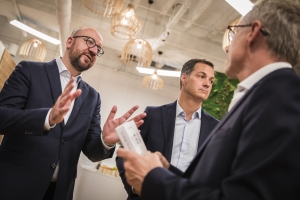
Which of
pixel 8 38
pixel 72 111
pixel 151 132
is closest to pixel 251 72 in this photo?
pixel 151 132

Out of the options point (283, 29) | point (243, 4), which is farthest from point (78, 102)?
point (243, 4)

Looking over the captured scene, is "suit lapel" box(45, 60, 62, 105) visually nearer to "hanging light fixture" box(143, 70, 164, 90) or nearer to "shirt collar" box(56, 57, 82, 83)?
"shirt collar" box(56, 57, 82, 83)

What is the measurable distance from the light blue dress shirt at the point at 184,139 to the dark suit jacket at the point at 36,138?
0.55 m

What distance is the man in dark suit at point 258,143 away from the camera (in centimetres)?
72

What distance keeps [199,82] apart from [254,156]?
1.67 metres

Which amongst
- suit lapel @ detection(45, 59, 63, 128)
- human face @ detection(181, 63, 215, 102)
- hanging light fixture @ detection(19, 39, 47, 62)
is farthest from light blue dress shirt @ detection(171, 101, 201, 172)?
hanging light fixture @ detection(19, 39, 47, 62)

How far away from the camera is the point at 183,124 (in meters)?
2.16

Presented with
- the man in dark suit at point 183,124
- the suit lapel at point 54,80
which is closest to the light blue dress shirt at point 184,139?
the man in dark suit at point 183,124

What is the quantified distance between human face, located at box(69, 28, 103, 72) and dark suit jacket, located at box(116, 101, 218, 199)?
67 centimetres

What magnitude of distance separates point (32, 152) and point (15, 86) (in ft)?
1.54

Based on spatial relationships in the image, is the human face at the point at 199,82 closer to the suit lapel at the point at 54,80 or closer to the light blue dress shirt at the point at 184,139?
the light blue dress shirt at the point at 184,139

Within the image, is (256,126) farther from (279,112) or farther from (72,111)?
(72,111)

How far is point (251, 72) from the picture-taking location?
1.01 meters

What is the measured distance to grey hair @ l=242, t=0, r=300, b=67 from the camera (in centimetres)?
96
